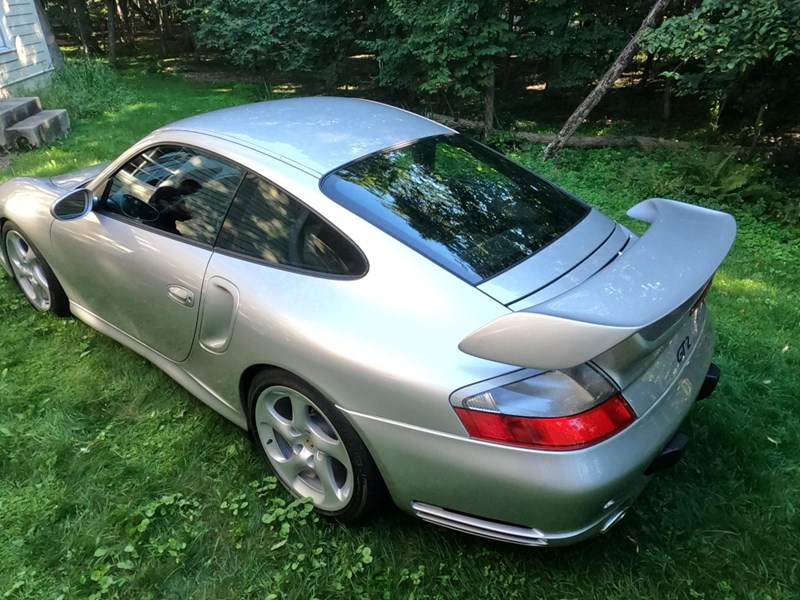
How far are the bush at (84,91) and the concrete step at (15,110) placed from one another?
0.70 meters

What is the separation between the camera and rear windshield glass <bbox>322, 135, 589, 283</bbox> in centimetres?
209

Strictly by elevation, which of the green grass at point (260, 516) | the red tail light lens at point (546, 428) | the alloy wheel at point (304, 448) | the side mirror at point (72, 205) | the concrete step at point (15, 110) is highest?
the side mirror at point (72, 205)

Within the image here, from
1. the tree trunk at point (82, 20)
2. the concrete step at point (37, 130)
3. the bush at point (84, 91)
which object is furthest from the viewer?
the tree trunk at point (82, 20)

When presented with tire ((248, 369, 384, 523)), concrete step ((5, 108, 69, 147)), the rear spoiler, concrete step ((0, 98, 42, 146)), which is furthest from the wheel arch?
concrete step ((0, 98, 42, 146))

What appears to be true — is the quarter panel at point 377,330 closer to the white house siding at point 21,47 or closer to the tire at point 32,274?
the tire at point 32,274

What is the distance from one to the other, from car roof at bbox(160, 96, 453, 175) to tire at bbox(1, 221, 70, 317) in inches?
54.3

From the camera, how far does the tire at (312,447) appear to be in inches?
80.9

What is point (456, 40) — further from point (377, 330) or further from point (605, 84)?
point (377, 330)

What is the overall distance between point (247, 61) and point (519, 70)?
5.24 metres

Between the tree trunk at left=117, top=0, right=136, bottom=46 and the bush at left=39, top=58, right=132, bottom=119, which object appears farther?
the tree trunk at left=117, top=0, right=136, bottom=46

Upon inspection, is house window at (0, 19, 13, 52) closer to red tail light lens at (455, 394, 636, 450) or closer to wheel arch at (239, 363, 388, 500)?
wheel arch at (239, 363, 388, 500)

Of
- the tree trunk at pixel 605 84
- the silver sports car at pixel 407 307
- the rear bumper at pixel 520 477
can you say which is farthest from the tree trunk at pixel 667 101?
the rear bumper at pixel 520 477

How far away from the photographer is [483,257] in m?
2.07

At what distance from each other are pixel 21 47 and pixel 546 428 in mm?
12344
